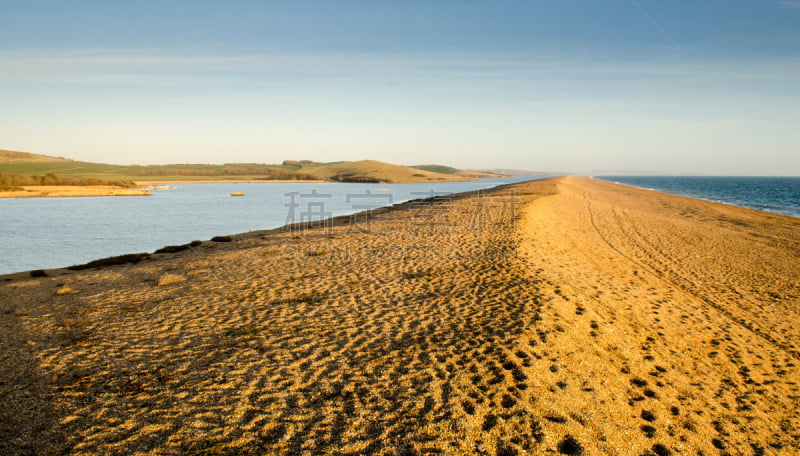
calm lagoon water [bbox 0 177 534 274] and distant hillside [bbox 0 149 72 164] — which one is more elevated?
distant hillside [bbox 0 149 72 164]

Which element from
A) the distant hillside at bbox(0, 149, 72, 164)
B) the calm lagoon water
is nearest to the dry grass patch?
the calm lagoon water

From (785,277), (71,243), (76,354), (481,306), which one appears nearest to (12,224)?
(71,243)

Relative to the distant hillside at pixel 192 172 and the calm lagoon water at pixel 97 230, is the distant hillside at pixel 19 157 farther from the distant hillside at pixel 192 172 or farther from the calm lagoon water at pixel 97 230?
the calm lagoon water at pixel 97 230

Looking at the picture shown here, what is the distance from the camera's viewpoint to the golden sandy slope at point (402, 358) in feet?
14.5

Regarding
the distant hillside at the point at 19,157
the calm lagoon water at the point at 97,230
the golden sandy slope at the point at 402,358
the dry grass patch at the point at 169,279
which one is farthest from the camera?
the distant hillside at the point at 19,157

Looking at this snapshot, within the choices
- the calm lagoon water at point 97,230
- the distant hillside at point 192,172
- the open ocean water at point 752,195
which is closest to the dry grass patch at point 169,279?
the calm lagoon water at point 97,230

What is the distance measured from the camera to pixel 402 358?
616 cm

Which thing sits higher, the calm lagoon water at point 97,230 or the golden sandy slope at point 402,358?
the golden sandy slope at point 402,358

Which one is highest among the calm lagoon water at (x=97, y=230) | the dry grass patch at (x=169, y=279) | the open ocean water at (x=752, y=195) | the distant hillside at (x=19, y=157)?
the distant hillside at (x=19, y=157)

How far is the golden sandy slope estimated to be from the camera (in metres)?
4.41

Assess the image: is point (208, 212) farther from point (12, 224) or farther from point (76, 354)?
point (76, 354)

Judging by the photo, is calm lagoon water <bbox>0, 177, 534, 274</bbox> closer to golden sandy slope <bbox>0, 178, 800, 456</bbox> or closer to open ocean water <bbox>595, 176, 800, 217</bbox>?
golden sandy slope <bbox>0, 178, 800, 456</bbox>

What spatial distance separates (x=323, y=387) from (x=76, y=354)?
437cm

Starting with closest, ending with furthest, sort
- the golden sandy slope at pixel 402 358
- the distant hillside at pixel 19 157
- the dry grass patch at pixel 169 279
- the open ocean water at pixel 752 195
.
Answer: the golden sandy slope at pixel 402 358
the dry grass patch at pixel 169 279
the open ocean water at pixel 752 195
the distant hillside at pixel 19 157
